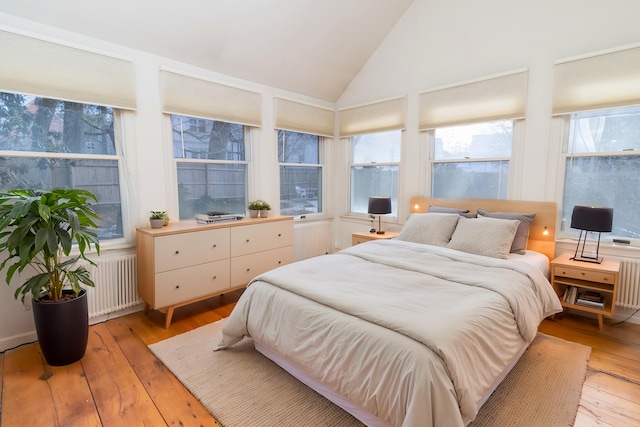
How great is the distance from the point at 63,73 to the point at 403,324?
299 cm

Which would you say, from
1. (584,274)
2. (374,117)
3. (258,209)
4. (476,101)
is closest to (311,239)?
(258,209)

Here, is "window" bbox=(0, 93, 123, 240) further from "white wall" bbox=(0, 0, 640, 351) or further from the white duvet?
the white duvet

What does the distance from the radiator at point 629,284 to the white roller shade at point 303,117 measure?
3.49 m

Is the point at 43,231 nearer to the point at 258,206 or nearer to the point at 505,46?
the point at 258,206

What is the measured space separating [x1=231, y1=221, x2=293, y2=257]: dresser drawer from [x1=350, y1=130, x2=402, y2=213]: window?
1.34 meters

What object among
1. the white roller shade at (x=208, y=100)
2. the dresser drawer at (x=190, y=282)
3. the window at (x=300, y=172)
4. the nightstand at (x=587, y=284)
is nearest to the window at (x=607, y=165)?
the nightstand at (x=587, y=284)

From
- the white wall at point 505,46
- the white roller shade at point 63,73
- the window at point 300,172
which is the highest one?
the white wall at point 505,46

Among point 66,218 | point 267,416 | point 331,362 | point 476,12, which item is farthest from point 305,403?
point 476,12

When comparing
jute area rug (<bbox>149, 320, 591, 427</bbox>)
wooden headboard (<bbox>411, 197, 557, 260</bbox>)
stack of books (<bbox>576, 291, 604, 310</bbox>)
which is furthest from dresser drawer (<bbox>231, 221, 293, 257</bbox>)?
stack of books (<bbox>576, 291, 604, 310</bbox>)

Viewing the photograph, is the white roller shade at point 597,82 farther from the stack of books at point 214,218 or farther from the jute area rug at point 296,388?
the stack of books at point 214,218

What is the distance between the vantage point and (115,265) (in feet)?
9.37

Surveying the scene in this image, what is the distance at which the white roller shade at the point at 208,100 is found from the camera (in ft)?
10.1

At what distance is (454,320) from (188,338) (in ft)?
6.65

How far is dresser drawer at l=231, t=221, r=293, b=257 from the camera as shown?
329 cm
